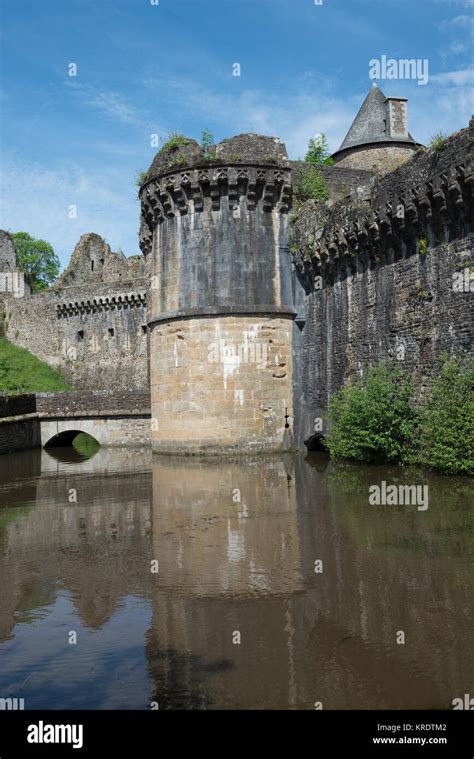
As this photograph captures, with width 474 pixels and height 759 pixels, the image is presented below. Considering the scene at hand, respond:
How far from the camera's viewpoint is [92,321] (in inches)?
1577

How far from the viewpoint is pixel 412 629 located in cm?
553

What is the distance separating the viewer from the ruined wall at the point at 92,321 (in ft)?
124

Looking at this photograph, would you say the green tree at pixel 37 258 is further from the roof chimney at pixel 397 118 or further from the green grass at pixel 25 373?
the roof chimney at pixel 397 118

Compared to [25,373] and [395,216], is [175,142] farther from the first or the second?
[25,373]

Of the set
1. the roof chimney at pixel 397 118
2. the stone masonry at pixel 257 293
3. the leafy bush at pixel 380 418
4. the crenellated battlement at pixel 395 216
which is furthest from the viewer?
the roof chimney at pixel 397 118

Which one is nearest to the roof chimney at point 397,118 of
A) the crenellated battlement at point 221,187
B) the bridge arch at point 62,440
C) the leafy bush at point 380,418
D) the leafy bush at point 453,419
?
the crenellated battlement at point 221,187

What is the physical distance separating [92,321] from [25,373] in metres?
4.91

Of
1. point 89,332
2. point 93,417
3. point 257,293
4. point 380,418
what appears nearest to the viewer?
point 380,418

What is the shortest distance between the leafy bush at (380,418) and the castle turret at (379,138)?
15.5 metres

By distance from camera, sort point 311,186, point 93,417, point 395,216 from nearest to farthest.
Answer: point 395,216, point 311,186, point 93,417

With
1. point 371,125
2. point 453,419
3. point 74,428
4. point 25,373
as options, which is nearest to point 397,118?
point 371,125

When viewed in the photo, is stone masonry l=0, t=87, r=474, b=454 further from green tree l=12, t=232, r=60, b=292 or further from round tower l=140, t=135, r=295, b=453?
green tree l=12, t=232, r=60, b=292

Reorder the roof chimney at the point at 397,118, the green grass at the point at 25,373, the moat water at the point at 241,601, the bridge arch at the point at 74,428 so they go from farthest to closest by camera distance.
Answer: the green grass at the point at 25,373
the roof chimney at the point at 397,118
the bridge arch at the point at 74,428
the moat water at the point at 241,601
